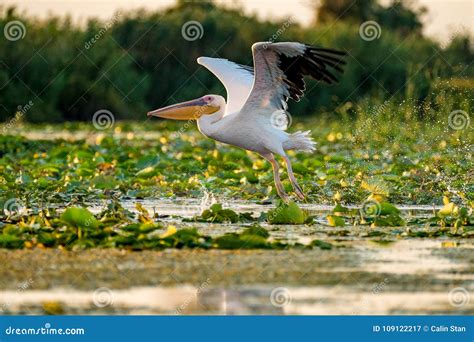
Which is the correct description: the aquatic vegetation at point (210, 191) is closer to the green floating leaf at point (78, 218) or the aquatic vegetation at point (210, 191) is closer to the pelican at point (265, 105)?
the green floating leaf at point (78, 218)

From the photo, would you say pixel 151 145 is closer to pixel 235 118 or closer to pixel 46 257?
pixel 235 118

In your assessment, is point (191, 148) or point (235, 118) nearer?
point (235, 118)

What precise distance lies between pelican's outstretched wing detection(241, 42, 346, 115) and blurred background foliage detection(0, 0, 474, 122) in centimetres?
1286

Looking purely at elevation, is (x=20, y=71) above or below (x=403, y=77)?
below

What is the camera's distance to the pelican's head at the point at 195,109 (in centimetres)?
1015

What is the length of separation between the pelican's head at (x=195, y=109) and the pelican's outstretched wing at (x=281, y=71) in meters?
0.61

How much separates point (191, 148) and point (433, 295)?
33.4 ft

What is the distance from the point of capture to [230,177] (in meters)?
11.0

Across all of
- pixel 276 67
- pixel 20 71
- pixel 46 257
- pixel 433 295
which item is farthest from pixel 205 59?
pixel 20 71

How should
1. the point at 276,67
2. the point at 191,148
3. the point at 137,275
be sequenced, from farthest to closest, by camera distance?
1. the point at 191,148
2. the point at 276,67
3. the point at 137,275

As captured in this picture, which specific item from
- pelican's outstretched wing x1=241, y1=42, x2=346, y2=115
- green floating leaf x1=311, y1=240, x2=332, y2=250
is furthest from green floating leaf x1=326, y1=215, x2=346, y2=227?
pelican's outstretched wing x1=241, y1=42, x2=346, y2=115

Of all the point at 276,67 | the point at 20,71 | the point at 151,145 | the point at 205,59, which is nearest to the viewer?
the point at 276,67

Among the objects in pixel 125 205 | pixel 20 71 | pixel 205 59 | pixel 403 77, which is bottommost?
pixel 125 205

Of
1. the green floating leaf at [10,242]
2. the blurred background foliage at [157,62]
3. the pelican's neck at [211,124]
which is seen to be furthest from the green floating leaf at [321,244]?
the blurred background foliage at [157,62]
